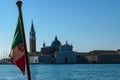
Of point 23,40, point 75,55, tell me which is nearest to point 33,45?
point 75,55

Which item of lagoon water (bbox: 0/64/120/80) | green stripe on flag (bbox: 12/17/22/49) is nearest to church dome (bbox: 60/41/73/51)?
lagoon water (bbox: 0/64/120/80)

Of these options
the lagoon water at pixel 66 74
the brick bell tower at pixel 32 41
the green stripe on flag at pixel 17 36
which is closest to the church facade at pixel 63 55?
the brick bell tower at pixel 32 41

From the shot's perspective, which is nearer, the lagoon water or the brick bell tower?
the lagoon water

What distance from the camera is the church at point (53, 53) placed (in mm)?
147600

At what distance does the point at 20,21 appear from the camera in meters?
5.78

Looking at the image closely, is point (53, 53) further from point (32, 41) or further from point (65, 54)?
point (32, 41)

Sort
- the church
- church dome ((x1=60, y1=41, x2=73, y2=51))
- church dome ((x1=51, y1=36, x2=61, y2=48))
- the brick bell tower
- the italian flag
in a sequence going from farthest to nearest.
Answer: the brick bell tower → church dome ((x1=51, y1=36, x2=61, y2=48)) → the church → church dome ((x1=60, y1=41, x2=73, y2=51)) → the italian flag

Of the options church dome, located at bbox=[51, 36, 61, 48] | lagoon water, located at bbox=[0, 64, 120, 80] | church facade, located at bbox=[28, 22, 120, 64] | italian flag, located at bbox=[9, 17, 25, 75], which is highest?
church dome, located at bbox=[51, 36, 61, 48]

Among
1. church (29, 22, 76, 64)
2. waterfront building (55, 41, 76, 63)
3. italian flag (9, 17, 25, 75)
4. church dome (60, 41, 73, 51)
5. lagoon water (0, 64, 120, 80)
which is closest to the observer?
italian flag (9, 17, 25, 75)

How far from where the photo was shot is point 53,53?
15388 cm

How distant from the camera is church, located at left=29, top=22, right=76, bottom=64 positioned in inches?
5811

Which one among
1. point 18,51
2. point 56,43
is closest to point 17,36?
point 18,51

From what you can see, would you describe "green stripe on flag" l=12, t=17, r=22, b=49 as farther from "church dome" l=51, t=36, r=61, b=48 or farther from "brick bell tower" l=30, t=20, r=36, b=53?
"brick bell tower" l=30, t=20, r=36, b=53

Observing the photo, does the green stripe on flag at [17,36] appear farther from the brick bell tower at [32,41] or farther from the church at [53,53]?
the brick bell tower at [32,41]
